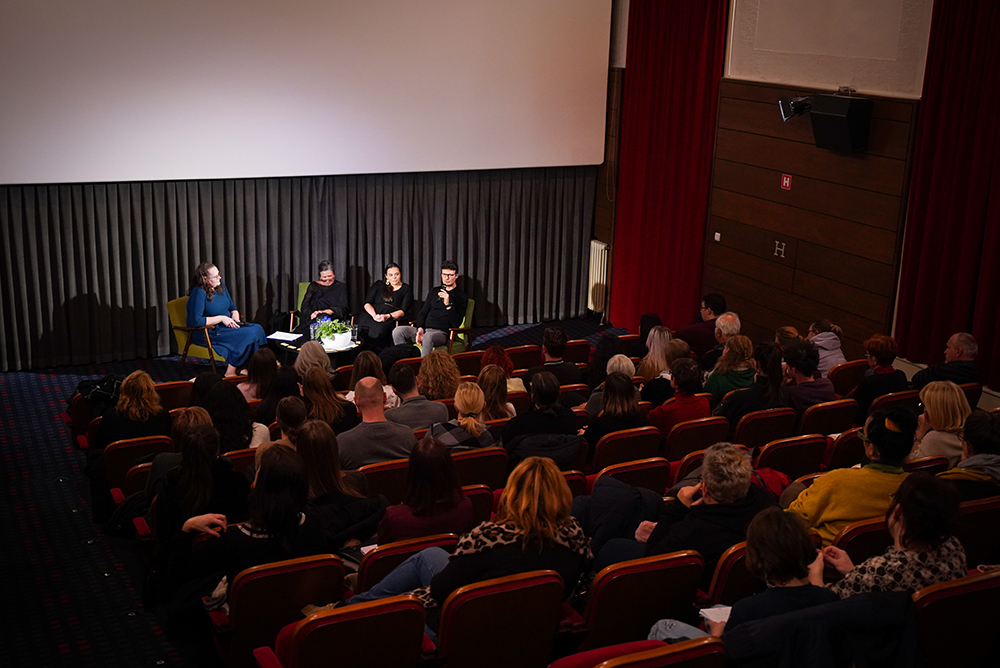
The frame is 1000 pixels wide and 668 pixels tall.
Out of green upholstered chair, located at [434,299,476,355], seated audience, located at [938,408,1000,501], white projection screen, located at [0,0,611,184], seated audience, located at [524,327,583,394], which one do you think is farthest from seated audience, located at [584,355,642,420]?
white projection screen, located at [0,0,611,184]

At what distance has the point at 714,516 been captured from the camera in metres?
3.60

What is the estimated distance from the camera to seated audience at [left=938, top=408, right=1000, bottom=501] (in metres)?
3.97

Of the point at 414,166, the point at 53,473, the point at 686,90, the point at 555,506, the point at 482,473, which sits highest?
the point at 686,90

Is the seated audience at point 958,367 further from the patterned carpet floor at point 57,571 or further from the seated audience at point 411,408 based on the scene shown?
the patterned carpet floor at point 57,571

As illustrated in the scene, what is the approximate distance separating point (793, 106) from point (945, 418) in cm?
398

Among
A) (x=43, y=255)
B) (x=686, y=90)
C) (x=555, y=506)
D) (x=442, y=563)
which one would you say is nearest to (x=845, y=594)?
(x=555, y=506)

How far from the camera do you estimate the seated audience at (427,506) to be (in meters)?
3.77

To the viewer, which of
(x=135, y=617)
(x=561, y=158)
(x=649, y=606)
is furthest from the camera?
(x=561, y=158)

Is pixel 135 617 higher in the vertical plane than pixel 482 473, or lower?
lower

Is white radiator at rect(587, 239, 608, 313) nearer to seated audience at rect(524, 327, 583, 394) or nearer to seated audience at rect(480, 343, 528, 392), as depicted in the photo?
seated audience at rect(524, 327, 583, 394)

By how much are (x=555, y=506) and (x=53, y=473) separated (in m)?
4.43

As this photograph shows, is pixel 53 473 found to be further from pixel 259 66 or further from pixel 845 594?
pixel 845 594

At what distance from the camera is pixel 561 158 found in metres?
10.2

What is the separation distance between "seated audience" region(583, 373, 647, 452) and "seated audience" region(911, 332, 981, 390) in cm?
209
